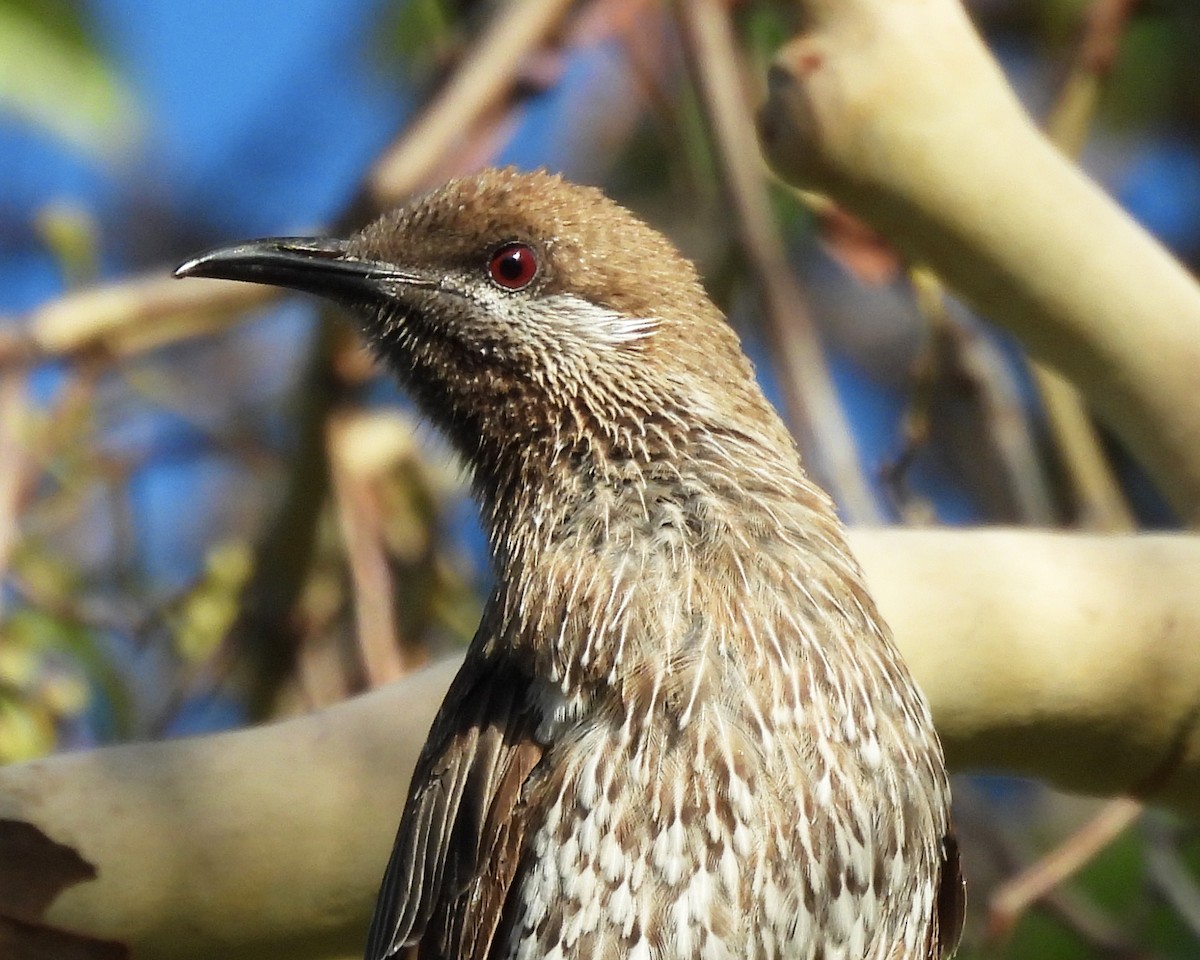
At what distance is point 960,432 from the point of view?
5508 mm

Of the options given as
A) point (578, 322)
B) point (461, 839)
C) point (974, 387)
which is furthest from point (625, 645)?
point (974, 387)

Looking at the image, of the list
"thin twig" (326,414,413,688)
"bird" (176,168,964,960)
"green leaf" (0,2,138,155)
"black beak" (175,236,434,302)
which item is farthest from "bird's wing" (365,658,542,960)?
"green leaf" (0,2,138,155)

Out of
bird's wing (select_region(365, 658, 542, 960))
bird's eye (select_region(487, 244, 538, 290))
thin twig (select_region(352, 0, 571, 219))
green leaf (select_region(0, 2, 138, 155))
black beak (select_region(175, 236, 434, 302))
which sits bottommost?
bird's wing (select_region(365, 658, 542, 960))

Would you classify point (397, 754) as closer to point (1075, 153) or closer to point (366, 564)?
point (366, 564)

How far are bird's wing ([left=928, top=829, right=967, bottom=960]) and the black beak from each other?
1.24 metres

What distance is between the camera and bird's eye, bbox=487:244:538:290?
3.06 m

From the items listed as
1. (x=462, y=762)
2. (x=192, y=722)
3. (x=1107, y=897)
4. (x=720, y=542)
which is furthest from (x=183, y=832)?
(x=1107, y=897)

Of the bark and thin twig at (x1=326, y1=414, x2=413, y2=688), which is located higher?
thin twig at (x1=326, y1=414, x2=413, y2=688)

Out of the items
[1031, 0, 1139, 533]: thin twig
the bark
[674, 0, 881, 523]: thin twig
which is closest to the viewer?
the bark

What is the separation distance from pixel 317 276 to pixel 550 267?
395 mm

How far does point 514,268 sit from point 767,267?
2.99 feet

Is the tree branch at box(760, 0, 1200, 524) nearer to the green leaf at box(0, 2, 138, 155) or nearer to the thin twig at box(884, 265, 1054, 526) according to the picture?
the thin twig at box(884, 265, 1054, 526)

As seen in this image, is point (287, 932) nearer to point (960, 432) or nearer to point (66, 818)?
point (66, 818)

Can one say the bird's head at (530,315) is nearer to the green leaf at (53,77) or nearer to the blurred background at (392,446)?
the blurred background at (392,446)
